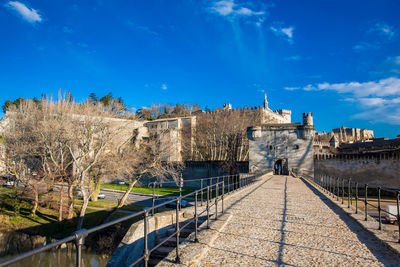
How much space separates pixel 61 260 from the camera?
1495 cm

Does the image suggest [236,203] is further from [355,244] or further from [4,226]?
[4,226]

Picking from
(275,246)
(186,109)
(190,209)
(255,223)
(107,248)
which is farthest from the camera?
(186,109)

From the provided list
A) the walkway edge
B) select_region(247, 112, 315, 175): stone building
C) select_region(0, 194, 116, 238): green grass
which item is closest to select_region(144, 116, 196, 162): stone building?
select_region(247, 112, 315, 175): stone building

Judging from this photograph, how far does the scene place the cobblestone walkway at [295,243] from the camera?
13.0 feet

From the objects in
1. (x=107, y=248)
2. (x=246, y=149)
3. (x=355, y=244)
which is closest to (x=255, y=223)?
(x=355, y=244)

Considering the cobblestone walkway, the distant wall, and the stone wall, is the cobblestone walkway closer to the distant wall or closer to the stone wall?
the stone wall

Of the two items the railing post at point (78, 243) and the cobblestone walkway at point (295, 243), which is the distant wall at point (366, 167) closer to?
the cobblestone walkway at point (295, 243)

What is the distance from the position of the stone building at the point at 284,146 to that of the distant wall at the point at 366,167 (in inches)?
228

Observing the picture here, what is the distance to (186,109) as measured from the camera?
70.5 meters

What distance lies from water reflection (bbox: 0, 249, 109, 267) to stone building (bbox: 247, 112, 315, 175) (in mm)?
21755

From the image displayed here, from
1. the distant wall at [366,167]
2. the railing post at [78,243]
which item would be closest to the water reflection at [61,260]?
the railing post at [78,243]

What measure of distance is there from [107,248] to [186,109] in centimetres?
5660

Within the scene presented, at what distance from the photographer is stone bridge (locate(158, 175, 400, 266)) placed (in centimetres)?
394

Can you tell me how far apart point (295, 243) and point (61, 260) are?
49.3 feet
